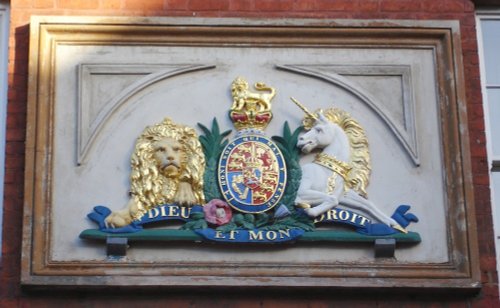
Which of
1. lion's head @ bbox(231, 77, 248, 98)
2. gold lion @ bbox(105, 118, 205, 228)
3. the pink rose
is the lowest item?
the pink rose

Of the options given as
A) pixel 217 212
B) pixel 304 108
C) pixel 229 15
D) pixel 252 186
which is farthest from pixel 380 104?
pixel 217 212

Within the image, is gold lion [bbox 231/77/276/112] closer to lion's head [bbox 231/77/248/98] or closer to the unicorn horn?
lion's head [bbox 231/77/248/98]

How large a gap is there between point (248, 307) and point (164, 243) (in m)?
0.77

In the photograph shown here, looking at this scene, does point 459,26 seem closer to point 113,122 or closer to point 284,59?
point 284,59

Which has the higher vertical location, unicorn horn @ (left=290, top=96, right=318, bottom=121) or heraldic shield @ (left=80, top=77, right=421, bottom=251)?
unicorn horn @ (left=290, top=96, right=318, bottom=121)

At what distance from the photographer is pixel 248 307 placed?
1109 centimetres

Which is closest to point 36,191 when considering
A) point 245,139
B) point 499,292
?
point 245,139

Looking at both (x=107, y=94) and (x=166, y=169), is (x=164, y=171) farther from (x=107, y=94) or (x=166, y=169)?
(x=107, y=94)

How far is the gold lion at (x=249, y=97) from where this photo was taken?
38.4 ft

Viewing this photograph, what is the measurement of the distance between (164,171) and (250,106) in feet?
2.74

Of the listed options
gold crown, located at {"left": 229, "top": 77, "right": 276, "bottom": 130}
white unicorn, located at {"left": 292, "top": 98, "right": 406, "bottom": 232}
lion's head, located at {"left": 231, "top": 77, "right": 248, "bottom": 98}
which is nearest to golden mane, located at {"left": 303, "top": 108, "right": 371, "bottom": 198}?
white unicorn, located at {"left": 292, "top": 98, "right": 406, "bottom": 232}

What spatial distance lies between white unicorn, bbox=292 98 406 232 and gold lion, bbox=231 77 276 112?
0.22 metres

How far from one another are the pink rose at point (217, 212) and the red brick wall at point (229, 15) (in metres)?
0.56

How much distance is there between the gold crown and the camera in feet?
38.2
